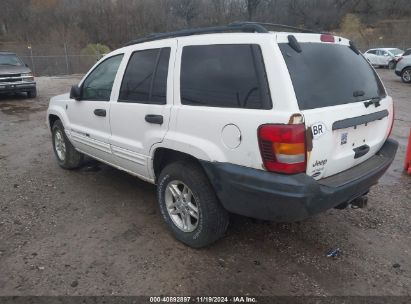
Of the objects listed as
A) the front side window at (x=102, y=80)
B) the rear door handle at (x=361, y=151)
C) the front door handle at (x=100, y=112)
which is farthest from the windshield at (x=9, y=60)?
the rear door handle at (x=361, y=151)

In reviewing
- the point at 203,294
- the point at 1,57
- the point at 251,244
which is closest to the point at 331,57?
the point at 251,244

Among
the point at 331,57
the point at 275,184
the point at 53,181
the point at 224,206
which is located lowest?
the point at 53,181

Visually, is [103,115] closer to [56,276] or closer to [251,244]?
[56,276]

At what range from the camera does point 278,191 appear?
268cm

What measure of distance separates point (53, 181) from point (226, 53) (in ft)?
10.9

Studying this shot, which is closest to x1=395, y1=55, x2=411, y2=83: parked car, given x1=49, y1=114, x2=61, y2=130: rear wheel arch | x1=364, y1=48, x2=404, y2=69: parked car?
x1=364, y1=48, x2=404, y2=69: parked car

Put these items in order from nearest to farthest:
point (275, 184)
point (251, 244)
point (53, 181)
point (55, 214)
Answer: point (275, 184)
point (251, 244)
point (55, 214)
point (53, 181)

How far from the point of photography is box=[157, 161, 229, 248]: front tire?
317 cm

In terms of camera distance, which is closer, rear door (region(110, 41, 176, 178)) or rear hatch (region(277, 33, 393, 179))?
rear hatch (region(277, 33, 393, 179))

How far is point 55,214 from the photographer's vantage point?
416cm

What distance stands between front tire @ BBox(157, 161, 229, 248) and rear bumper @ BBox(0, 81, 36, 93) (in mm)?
11426

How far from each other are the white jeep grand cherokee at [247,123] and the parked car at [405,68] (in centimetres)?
1678

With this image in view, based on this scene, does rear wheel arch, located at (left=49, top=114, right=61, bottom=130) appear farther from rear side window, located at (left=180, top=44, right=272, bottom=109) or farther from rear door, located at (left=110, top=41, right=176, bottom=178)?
rear side window, located at (left=180, top=44, right=272, bottom=109)

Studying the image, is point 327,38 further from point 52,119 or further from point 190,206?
point 52,119
